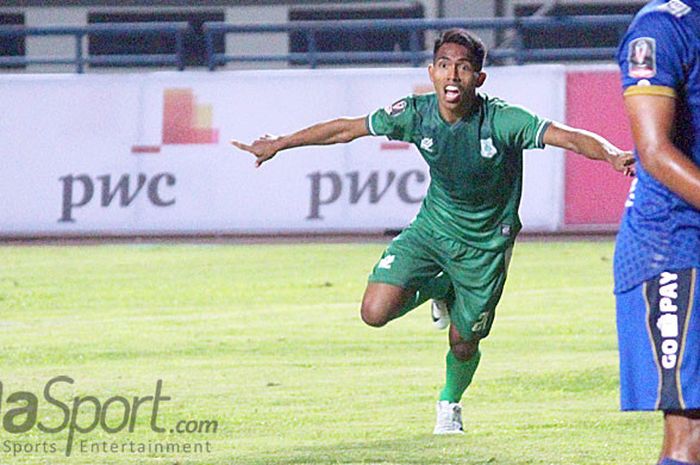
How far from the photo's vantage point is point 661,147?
471cm

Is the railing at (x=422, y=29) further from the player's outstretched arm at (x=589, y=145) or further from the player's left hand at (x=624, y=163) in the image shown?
the player's left hand at (x=624, y=163)

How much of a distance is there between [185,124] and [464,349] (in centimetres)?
1239

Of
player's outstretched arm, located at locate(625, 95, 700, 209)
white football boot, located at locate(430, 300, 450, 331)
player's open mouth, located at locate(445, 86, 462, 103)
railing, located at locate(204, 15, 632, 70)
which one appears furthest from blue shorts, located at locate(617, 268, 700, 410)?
railing, located at locate(204, 15, 632, 70)

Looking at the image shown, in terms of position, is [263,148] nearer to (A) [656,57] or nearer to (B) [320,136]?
(B) [320,136]

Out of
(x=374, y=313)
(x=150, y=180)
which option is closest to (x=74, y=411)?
(x=374, y=313)

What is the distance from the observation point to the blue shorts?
4719mm

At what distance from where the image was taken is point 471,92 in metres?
8.44

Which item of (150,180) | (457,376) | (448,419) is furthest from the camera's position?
(150,180)

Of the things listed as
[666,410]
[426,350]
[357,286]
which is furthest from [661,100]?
[357,286]

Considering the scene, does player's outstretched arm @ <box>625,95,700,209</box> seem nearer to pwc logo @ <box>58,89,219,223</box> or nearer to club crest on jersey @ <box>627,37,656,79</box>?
club crest on jersey @ <box>627,37,656,79</box>

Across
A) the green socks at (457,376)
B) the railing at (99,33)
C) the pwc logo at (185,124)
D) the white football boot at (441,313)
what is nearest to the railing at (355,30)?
the railing at (99,33)

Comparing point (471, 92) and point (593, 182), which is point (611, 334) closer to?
→ point (471, 92)

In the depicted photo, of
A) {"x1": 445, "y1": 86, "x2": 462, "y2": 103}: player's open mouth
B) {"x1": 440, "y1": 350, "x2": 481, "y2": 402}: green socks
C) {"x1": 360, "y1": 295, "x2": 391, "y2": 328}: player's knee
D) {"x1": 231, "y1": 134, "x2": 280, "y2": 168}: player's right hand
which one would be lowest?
{"x1": 440, "y1": 350, "x2": 481, "y2": 402}: green socks

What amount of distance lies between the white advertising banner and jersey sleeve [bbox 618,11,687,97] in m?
15.5
